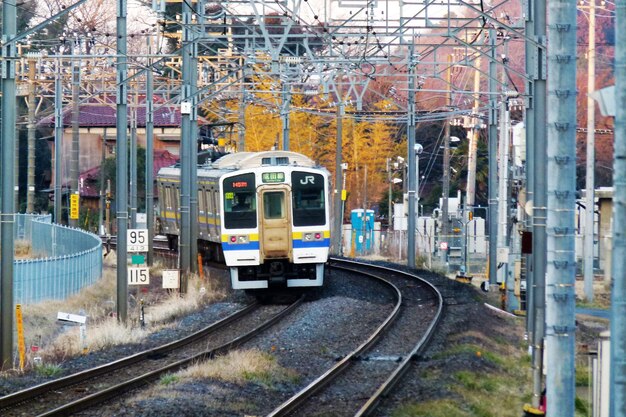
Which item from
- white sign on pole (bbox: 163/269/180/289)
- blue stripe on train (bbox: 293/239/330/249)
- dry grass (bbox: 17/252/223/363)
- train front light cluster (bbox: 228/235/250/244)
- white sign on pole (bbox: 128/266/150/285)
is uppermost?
train front light cluster (bbox: 228/235/250/244)

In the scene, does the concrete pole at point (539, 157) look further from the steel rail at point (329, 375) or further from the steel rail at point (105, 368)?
the steel rail at point (105, 368)

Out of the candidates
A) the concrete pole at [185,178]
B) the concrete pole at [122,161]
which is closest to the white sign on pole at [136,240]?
the concrete pole at [122,161]

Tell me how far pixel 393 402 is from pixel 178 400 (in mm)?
2435

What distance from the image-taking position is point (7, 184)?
16312 millimetres

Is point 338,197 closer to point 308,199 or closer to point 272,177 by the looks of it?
point 308,199

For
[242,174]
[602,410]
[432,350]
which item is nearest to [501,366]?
[432,350]

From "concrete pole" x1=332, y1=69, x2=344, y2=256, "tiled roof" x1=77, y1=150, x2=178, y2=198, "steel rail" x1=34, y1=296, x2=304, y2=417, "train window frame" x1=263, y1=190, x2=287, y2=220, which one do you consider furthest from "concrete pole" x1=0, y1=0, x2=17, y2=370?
"tiled roof" x1=77, y1=150, x2=178, y2=198

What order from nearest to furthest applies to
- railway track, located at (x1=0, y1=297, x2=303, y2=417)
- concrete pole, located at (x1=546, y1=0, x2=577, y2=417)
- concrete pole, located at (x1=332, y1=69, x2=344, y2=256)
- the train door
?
concrete pole, located at (x1=546, y1=0, x2=577, y2=417)
railway track, located at (x1=0, y1=297, x2=303, y2=417)
the train door
concrete pole, located at (x1=332, y1=69, x2=344, y2=256)

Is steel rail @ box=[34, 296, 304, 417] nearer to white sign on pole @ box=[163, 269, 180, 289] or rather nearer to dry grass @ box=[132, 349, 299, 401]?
dry grass @ box=[132, 349, 299, 401]

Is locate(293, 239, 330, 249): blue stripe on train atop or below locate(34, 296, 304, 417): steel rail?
atop

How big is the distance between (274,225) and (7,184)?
8564mm

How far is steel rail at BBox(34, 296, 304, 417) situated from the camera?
12.5 metres

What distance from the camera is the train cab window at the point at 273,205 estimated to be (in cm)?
2416

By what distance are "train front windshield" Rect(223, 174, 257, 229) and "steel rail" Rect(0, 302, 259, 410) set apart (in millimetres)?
2590
